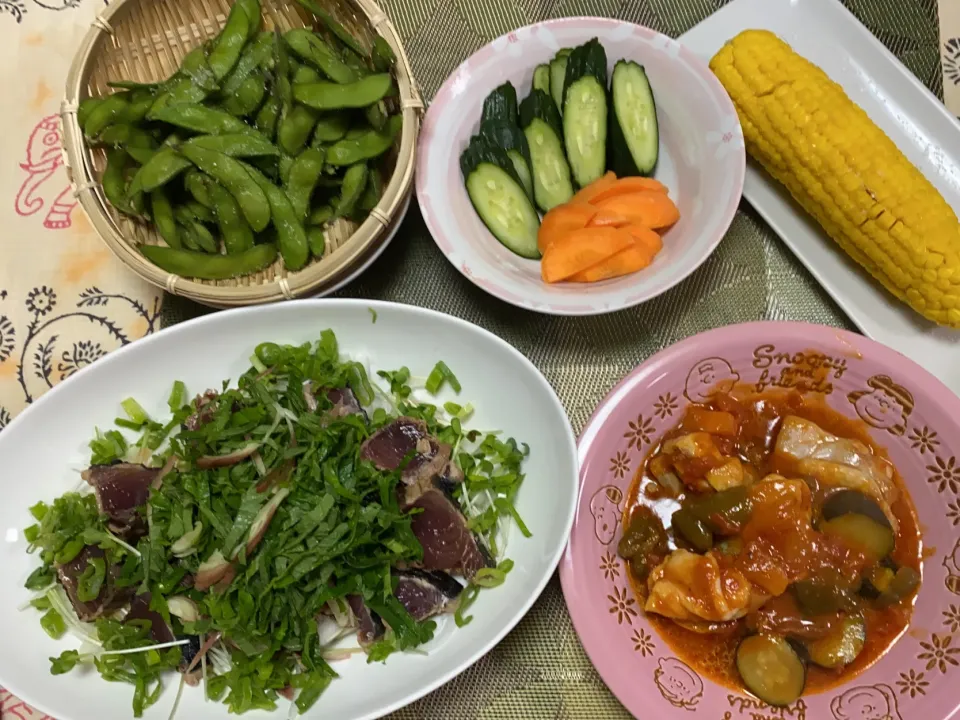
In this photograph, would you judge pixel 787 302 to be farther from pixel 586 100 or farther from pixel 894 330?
pixel 586 100

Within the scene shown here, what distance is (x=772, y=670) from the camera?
152cm

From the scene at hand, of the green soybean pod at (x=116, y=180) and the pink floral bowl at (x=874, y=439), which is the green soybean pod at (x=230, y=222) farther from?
the pink floral bowl at (x=874, y=439)

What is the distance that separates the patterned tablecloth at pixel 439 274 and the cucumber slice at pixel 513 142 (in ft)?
1.05

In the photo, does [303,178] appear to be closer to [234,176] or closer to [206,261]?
[234,176]

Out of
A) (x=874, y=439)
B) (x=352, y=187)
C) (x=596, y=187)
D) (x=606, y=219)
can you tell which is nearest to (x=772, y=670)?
(x=874, y=439)

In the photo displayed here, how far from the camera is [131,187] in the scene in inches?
63.7

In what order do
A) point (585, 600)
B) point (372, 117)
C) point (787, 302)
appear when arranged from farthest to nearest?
point (787, 302) < point (372, 117) < point (585, 600)

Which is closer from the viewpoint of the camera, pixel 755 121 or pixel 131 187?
pixel 131 187

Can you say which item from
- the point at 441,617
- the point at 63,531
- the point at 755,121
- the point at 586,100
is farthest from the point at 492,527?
the point at 755,121

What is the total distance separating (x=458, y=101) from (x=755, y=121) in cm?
77

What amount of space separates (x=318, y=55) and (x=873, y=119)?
4.90ft

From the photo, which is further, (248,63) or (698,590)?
(248,63)

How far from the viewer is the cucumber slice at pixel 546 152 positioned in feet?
5.91

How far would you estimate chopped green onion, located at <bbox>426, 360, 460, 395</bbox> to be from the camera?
172cm
